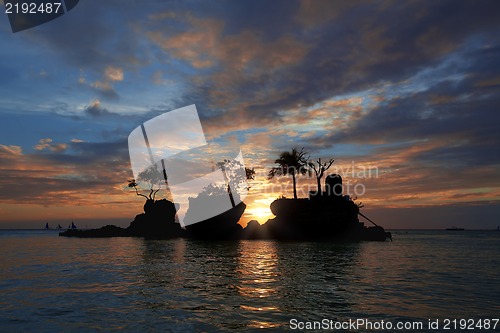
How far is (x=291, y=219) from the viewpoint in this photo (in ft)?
214

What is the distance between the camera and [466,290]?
17.4 meters

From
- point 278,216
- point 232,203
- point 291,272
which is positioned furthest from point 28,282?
point 232,203

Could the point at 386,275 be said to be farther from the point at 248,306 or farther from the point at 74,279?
the point at 74,279
